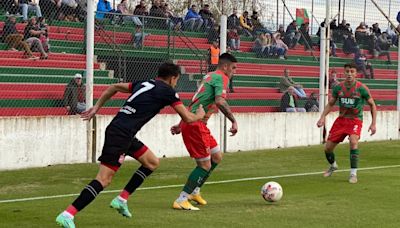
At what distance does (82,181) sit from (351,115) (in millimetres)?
4785

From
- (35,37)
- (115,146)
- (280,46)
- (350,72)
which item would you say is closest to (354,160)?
(350,72)

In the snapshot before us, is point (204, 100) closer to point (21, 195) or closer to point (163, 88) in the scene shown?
point (163, 88)

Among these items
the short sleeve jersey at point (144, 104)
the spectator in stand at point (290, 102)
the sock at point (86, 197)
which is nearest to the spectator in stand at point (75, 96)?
the spectator in stand at point (290, 102)

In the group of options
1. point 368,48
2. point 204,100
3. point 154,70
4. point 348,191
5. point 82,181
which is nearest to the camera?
point 204,100

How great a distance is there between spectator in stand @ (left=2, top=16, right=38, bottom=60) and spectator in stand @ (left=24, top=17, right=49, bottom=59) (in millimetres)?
113

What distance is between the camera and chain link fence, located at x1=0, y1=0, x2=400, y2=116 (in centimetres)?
1742

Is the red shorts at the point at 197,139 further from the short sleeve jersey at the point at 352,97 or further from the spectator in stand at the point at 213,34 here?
the spectator in stand at the point at 213,34

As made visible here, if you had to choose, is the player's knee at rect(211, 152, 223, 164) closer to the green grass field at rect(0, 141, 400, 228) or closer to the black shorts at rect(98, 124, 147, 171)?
the green grass field at rect(0, 141, 400, 228)

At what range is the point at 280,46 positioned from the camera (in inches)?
966

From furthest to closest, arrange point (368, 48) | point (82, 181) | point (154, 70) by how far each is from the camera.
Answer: point (368, 48)
point (154, 70)
point (82, 181)

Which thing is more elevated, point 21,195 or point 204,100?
point 204,100

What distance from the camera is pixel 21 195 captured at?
12477mm

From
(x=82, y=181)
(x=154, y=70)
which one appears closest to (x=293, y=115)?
(x=154, y=70)

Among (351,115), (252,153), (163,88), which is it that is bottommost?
(252,153)
